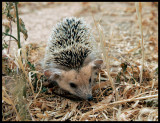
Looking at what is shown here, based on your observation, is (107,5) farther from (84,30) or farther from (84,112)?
(84,112)

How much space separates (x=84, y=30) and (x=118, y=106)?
2.21 m

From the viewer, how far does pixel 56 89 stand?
4.67 metres

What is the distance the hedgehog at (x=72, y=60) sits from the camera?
4.20 metres

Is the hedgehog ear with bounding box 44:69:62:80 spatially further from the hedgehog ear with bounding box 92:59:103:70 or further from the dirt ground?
the dirt ground

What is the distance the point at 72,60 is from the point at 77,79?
0.47 metres

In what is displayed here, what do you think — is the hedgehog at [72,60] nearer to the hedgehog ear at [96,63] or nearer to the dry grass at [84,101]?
the hedgehog ear at [96,63]

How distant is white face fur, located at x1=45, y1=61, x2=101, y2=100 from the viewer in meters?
4.14

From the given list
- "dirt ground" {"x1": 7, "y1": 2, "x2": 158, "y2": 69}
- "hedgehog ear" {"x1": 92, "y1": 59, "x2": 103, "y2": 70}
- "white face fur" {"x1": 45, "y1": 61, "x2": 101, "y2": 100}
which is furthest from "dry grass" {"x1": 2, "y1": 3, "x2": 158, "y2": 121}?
"dirt ground" {"x1": 7, "y1": 2, "x2": 158, "y2": 69}

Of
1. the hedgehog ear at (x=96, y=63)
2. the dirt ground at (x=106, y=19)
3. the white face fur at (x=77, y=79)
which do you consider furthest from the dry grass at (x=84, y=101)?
the dirt ground at (x=106, y=19)

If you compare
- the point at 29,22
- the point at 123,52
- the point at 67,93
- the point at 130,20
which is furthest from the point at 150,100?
the point at 29,22

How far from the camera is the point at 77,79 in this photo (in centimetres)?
415

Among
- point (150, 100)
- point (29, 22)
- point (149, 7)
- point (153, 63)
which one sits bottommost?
point (150, 100)

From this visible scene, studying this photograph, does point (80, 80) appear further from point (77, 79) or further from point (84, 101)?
point (84, 101)

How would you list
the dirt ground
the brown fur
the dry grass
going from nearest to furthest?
the dry grass, the brown fur, the dirt ground
